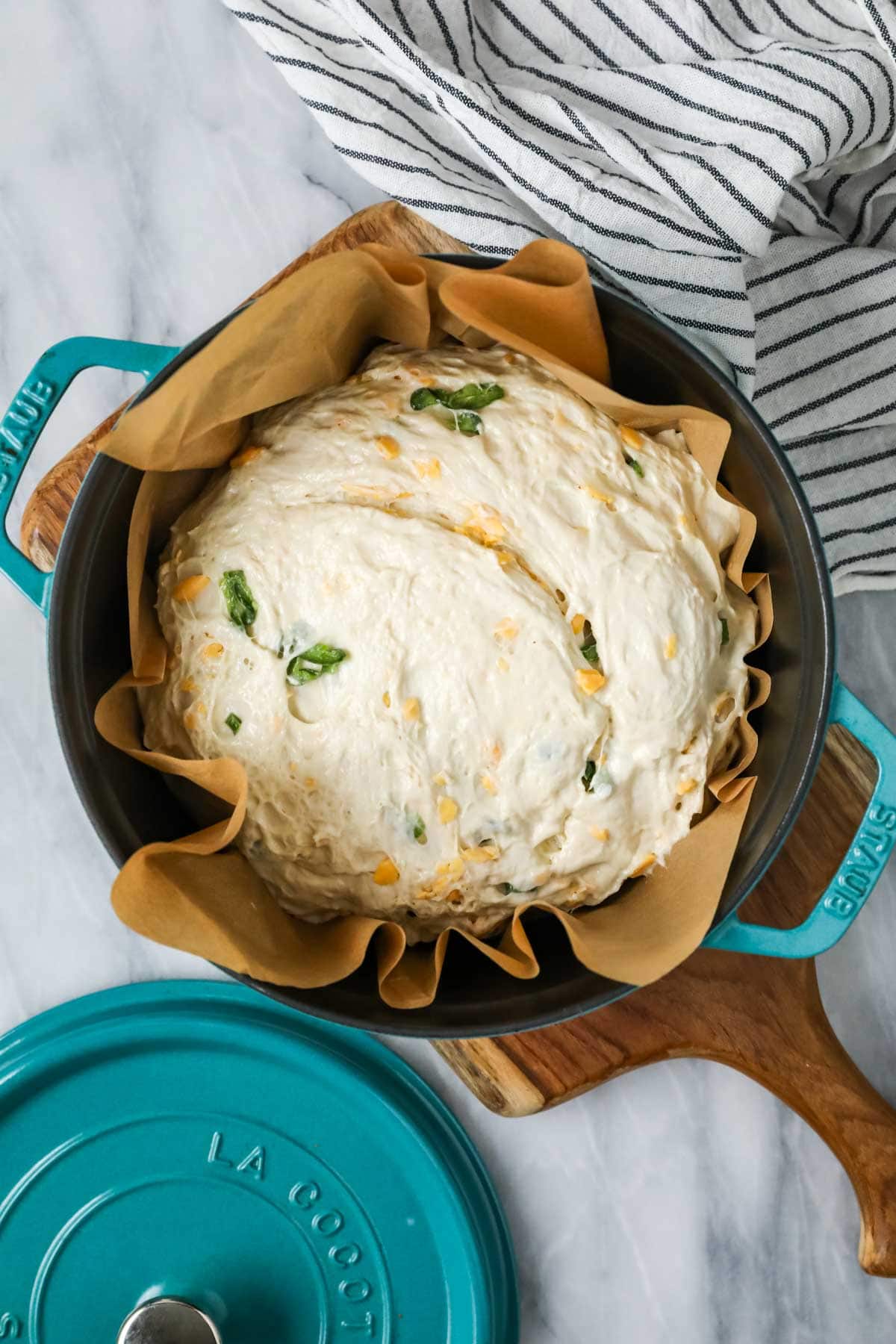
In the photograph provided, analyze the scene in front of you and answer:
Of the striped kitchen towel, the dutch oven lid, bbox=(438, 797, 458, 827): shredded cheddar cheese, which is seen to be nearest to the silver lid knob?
the dutch oven lid

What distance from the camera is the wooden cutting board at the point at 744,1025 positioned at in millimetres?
926

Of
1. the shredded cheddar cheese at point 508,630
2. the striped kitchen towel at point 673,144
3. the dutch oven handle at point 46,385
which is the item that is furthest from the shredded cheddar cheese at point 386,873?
the striped kitchen towel at point 673,144

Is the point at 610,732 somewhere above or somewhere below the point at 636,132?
below

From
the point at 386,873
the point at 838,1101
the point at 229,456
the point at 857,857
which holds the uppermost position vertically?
the point at 229,456

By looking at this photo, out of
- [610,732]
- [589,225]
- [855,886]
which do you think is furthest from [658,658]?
[589,225]

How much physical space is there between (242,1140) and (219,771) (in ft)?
1.58

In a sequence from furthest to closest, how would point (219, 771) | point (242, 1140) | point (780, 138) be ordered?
point (242, 1140)
point (780, 138)
point (219, 771)

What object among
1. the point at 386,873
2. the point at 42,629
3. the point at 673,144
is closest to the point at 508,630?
the point at 386,873

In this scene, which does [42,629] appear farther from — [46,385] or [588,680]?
[588,680]

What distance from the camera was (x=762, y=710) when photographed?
0.82 metres

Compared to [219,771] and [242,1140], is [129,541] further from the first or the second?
[242,1140]

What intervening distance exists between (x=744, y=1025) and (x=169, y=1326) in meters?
0.56

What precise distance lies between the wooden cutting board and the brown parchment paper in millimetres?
170

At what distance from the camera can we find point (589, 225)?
0.84 meters
